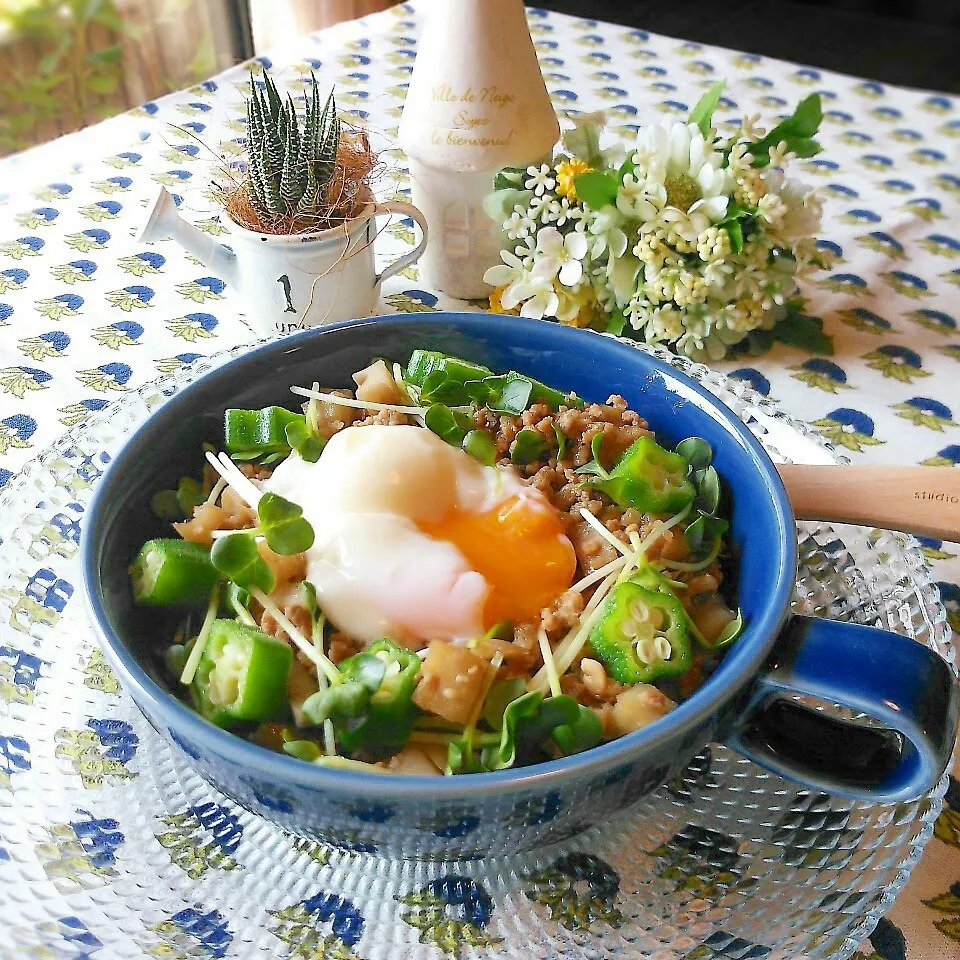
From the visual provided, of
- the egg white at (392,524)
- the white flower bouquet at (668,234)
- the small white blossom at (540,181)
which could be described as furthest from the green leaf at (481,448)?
the small white blossom at (540,181)

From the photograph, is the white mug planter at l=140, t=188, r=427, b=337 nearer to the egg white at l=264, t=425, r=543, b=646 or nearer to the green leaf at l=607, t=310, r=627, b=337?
the green leaf at l=607, t=310, r=627, b=337

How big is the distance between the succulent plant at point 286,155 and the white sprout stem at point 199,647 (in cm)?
75

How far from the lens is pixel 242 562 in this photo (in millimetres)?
983

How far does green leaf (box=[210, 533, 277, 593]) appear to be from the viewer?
0.97 metres

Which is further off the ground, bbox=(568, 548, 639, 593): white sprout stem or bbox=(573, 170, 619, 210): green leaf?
bbox=(573, 170, 619, 210): green leaf

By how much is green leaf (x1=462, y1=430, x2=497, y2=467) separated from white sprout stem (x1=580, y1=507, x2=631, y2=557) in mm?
128

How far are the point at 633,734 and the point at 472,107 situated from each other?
1.20 meters

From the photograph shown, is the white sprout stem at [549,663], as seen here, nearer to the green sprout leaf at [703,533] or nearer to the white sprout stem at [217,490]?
the green sprout leaf at [703,533]

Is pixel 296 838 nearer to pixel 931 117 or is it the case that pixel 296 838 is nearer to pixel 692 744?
pixel 692 744

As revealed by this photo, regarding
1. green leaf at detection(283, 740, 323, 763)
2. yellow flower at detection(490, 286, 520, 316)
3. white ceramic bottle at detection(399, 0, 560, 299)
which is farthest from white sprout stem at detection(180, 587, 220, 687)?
white ceramic bottle at detection(399, 0, 560, 299)

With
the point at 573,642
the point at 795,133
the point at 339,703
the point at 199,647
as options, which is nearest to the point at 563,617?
the point at 573,642

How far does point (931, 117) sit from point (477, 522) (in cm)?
206

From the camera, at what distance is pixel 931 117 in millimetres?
2486

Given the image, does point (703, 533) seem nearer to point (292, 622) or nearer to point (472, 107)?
point (292, 622)
